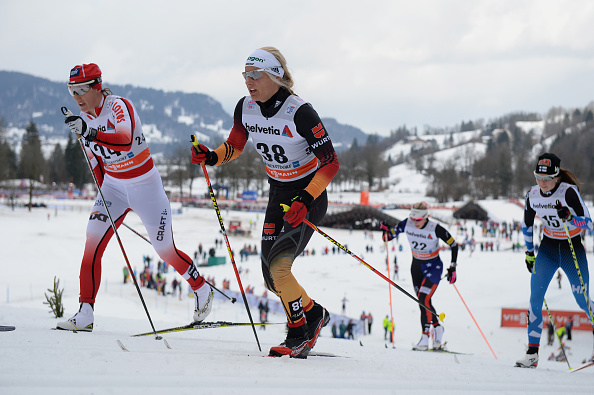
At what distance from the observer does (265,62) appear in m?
4.04

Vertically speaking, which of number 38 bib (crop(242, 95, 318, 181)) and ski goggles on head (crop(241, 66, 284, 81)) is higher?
ski goggles on head (crop(241, 66, 284, 81))

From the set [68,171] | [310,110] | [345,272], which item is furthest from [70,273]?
[68,171]

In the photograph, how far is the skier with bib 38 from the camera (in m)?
3.92

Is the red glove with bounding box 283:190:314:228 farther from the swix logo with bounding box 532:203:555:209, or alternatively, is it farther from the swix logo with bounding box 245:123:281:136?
the swix logo with bounding box 532:203:555:209

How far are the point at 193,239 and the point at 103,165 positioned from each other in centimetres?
3260

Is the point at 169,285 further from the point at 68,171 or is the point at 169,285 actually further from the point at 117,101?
the point at 68,171

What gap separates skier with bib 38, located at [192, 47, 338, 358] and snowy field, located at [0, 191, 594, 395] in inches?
19.7

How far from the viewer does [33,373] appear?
258 cm

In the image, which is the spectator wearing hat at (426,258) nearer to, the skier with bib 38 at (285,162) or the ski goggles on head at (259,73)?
the skier with bib 38 at (285,162)

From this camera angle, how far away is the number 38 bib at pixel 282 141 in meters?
3.98

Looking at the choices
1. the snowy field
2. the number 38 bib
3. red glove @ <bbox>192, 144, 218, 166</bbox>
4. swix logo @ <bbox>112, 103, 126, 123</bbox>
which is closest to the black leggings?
the number 38 bib

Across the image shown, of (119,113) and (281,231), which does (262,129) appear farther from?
(119,113)

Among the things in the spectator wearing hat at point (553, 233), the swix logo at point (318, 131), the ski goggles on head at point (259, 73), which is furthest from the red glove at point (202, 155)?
the spectator wearing hat at point (553, 233)

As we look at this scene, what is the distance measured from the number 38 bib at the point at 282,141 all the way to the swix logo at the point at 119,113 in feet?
3.84
